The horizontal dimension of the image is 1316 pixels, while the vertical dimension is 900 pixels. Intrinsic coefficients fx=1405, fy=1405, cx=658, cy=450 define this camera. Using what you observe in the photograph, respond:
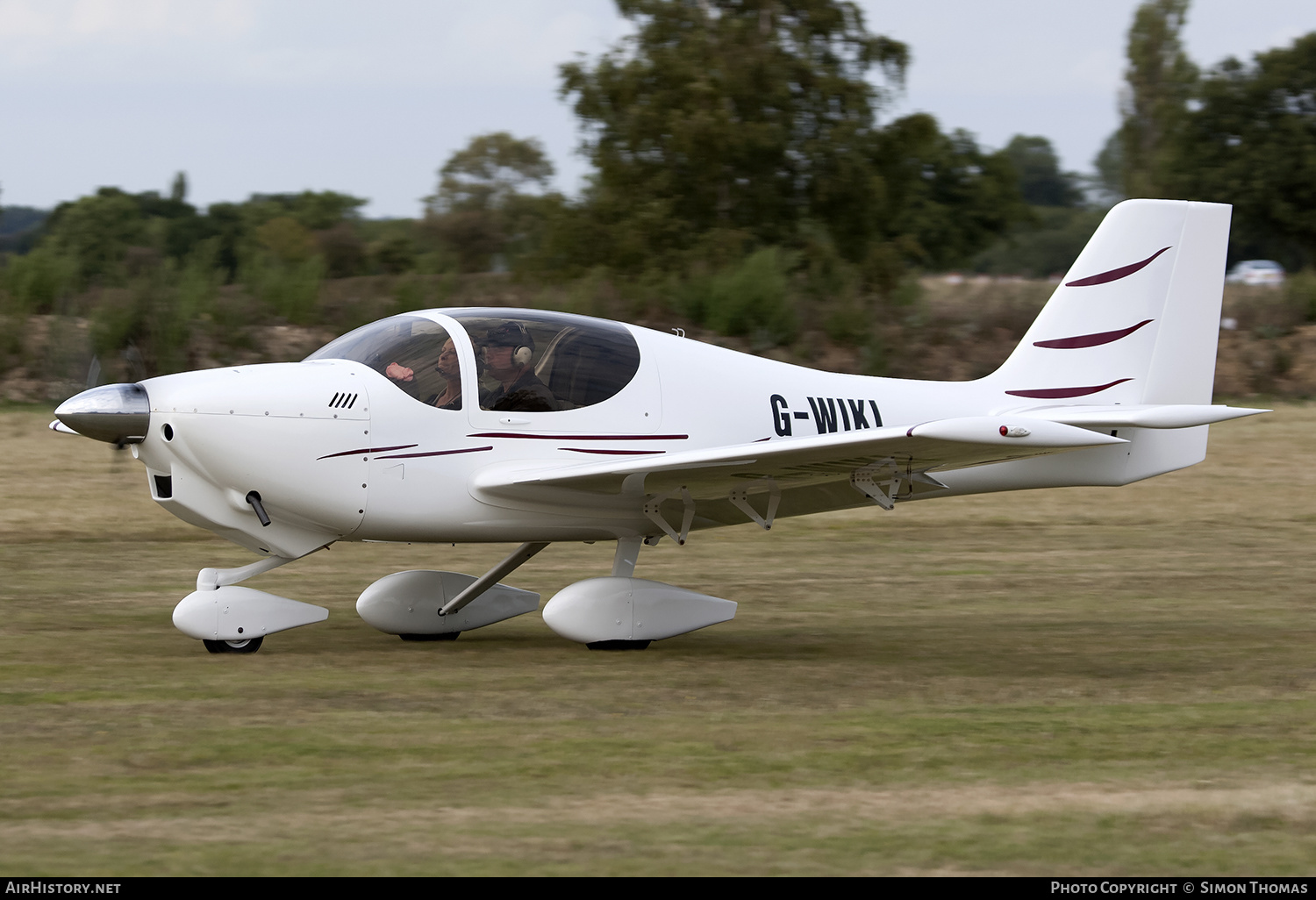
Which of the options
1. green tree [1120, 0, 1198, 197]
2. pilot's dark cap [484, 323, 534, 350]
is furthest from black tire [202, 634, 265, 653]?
green tree [1120, 0, 1198, 197]

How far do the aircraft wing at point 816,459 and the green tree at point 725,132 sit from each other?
2271 cm

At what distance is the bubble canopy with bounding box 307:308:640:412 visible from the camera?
304 inches

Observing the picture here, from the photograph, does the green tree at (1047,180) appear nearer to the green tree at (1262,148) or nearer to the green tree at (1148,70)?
the green tree at (1148,70)

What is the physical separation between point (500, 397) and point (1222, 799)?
4.28m

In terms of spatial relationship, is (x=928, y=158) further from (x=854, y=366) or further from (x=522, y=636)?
(x=522, y=636)

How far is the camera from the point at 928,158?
3431cm

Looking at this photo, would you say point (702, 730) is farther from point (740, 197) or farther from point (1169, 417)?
point (740, 197)

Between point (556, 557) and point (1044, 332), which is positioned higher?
point (1044, 332)

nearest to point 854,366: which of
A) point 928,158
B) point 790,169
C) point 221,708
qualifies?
point 790,169

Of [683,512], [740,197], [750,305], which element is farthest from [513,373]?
[740,197]

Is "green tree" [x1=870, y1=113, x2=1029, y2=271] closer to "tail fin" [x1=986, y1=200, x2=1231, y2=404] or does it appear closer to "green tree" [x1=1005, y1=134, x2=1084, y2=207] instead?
"tail fin" [x1=986, y1=200, x2=1231, y2=404]

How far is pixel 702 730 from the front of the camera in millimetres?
6113

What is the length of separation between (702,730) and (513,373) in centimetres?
258

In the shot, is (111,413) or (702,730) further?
(111,413)
